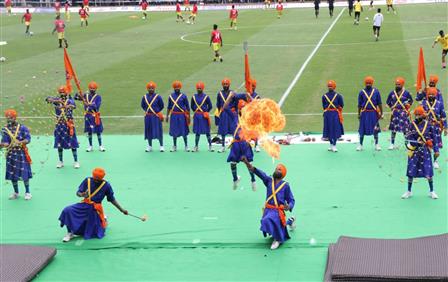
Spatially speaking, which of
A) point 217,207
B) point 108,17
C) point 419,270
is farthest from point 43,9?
point 419,270

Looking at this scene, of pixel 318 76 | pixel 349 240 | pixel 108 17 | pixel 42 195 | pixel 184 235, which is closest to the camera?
pixel 349 240

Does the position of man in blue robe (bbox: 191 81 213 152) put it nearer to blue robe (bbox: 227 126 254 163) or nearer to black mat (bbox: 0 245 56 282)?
blue robe (bbox: 227 126 254 163)

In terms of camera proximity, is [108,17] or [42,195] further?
[108,17]

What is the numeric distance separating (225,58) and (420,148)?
20.9 metres

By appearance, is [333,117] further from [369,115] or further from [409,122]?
[409,122]

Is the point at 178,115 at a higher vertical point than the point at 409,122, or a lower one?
lower

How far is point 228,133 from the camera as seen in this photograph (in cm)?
2000

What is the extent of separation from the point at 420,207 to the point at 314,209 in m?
2.08

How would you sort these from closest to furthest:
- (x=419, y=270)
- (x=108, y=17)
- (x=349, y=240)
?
1. (x=419, y=270)
2. (x=349, y=240)
3. (x=108, y=17)

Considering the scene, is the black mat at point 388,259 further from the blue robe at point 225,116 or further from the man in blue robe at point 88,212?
the blue robe at point 225,116

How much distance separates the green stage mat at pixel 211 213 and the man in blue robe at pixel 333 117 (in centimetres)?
→ 43

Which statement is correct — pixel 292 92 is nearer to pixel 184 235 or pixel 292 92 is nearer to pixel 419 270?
pixel 184 235

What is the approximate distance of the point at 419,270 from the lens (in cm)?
1141

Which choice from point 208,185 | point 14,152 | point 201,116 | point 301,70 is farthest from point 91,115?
point 301,70
